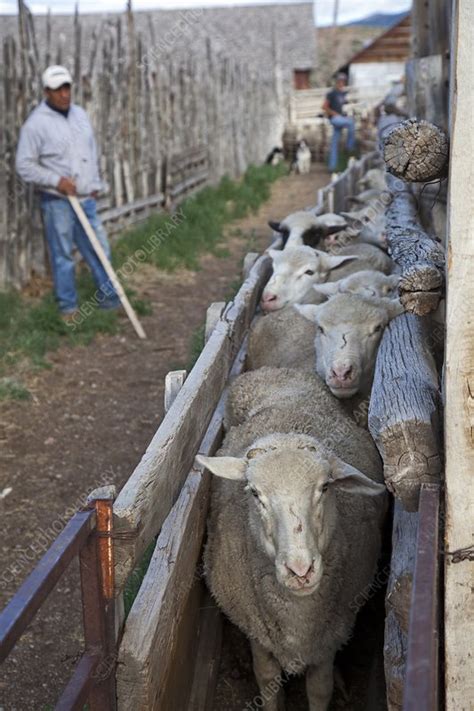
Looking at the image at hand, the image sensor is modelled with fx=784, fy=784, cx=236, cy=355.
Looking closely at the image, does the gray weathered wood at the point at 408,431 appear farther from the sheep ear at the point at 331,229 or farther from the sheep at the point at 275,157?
the sheep at the point at 275,157

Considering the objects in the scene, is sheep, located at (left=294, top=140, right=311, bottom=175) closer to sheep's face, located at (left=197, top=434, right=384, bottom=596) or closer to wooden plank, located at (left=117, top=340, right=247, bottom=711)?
wooden plank, located at (left=117, top=340, right=247, bottom=711)

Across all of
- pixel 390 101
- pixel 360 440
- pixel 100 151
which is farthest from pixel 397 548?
pixel 390 101

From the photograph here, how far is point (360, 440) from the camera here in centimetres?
341

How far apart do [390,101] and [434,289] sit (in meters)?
10.7

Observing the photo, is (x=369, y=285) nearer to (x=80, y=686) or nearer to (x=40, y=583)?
(x=80, y=686)

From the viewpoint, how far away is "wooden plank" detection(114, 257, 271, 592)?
2082 mm

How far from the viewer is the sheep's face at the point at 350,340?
375cm

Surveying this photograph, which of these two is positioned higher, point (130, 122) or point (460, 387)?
point (130, 122)

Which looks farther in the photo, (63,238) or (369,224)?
(63,238)

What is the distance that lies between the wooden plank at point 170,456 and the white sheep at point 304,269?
3.78ft

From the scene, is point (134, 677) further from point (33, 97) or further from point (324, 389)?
point (33, 97)

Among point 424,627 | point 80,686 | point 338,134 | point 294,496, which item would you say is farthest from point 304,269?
point 338,134

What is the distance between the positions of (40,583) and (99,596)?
0.39 m

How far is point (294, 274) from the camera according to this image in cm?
545
